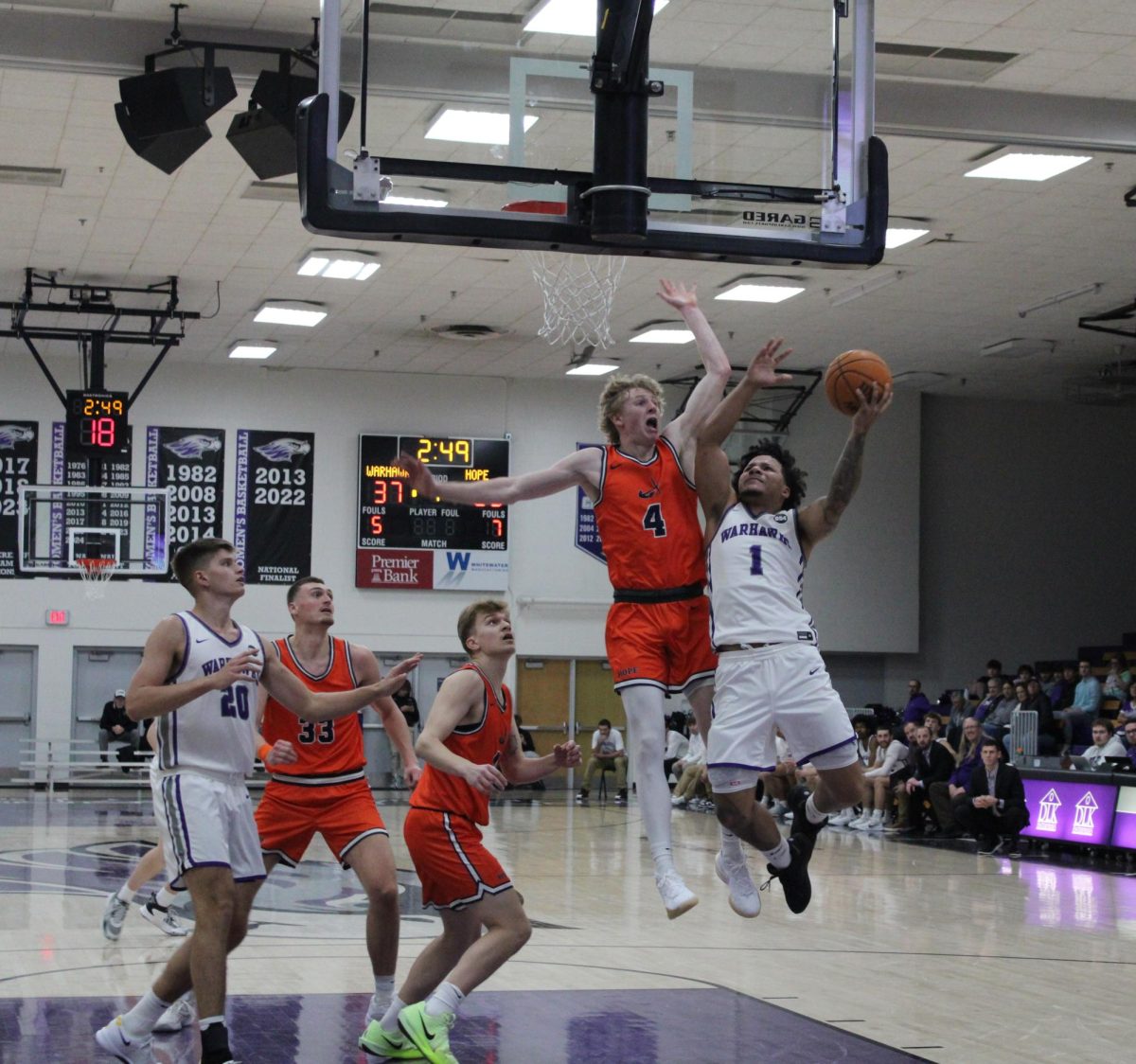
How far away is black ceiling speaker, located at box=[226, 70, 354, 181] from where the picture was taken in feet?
36.9

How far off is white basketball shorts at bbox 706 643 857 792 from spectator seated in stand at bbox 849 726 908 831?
1240cm

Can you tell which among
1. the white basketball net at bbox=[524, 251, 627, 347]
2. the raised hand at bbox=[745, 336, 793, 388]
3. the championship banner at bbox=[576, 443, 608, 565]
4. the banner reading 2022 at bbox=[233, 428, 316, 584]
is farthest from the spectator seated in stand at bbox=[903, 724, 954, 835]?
the raised hand at bbox=[745, 336, 793, 388]

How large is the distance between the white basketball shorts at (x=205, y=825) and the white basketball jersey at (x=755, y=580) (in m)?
1.93

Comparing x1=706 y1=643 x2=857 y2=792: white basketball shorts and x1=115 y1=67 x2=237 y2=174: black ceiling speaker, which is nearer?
x1=706 y1=643 x2=857 y2=792: white basketball shorts

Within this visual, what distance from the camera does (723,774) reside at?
6.04 metres

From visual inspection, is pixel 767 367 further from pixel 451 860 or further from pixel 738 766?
pixel 451 860

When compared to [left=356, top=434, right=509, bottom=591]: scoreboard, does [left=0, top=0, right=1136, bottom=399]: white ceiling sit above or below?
above

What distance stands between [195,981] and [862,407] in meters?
3.16

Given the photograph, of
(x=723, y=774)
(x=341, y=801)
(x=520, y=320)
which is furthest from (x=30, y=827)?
(x=723, y=774)

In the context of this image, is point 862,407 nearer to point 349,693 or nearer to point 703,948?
point 349,693

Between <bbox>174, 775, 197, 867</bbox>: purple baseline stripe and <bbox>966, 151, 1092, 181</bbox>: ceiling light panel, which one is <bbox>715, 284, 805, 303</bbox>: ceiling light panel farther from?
<bbox>174, 775, 197, 867</bbox>: purple baseline stripe

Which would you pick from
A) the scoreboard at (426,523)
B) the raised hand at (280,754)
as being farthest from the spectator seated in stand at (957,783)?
the raised hand at (280,754)

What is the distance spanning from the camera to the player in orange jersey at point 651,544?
6.07 metres

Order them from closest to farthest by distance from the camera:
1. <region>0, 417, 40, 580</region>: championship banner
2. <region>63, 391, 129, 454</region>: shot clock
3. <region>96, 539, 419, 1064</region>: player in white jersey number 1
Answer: <region>96, 539, 419, 1064</region>: player in white jersey number 1
<region>63, 391, 129, 454</region>: shot clock
<region>0, 417, 40, 580</region>: championship banner
